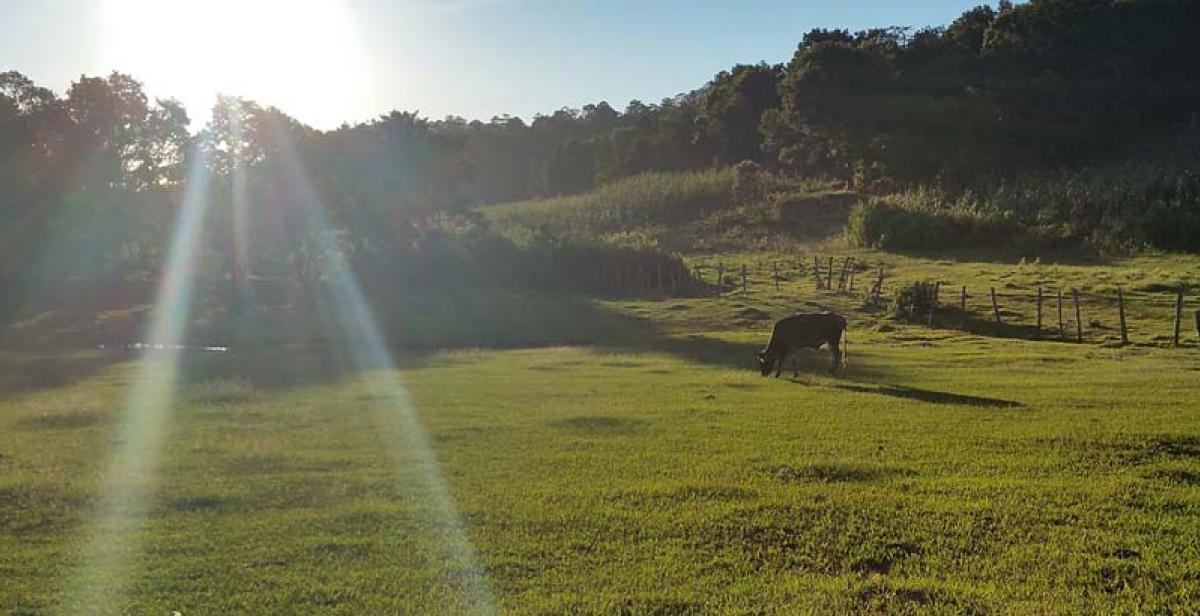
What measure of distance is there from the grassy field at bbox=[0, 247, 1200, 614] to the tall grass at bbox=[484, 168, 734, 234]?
57.5 m

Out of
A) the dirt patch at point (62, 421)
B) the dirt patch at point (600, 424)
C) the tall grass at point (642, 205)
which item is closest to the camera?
the dirt patch at point (600, 424)

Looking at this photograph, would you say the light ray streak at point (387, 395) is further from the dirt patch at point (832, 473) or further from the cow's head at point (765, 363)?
the cow's head at point (765, 363)

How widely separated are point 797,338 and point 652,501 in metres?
13.3

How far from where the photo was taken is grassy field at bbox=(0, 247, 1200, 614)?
25.8 ft

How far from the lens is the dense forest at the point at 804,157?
49.4 meters

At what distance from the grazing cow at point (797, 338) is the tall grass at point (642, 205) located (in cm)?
5287

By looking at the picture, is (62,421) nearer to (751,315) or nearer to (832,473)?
(832,473)

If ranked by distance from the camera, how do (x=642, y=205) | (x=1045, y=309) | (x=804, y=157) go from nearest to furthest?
(x=1045, y=309), (x=642, y=205), (x=804, y=157)

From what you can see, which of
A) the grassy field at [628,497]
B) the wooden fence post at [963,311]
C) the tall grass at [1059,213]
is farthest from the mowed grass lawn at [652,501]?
the tall grass at [1059,213]

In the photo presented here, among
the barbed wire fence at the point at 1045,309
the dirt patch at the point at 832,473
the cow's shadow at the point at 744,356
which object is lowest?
the barbed wire fence at the point at 1045,309

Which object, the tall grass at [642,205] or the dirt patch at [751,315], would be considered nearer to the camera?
the dirt patch at [751,315]

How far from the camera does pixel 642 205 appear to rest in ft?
268

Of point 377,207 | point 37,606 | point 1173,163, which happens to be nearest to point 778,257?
point 377,207

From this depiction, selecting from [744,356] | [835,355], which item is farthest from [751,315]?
[835,355]
